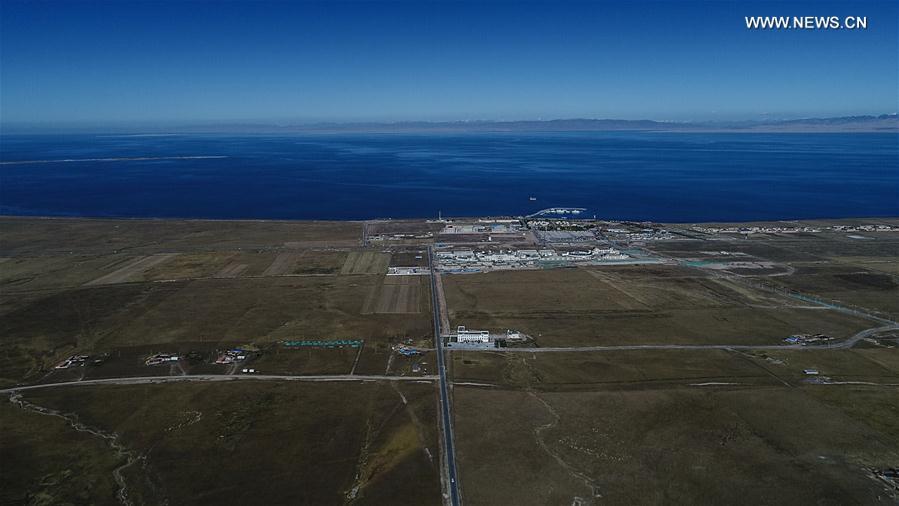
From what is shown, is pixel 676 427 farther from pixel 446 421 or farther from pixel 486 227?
pixel 486 227

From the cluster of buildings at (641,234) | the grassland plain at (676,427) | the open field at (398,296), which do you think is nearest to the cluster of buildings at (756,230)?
the cluster of buildings at (641,234)

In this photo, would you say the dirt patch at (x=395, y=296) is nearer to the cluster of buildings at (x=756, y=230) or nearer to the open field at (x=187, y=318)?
the open field at (x=187, y=318)

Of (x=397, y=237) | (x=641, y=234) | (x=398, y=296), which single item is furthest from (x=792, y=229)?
(x=398, y=296)

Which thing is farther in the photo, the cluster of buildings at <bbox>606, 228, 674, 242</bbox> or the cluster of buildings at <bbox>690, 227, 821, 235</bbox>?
the cluster of buildings at <bbox>690, 227, 821, 235</bbox>

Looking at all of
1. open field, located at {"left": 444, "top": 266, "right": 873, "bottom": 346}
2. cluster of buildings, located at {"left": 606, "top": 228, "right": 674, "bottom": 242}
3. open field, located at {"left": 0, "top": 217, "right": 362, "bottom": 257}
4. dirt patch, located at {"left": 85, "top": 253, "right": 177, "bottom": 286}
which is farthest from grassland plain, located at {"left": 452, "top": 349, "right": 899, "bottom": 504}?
open field, located at {"left": 0, "top": 217, "right": 362, "bottom": 257}

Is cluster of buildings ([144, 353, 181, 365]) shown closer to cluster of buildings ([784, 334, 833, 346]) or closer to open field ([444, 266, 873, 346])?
open field ([444, 266, 873, 346])
